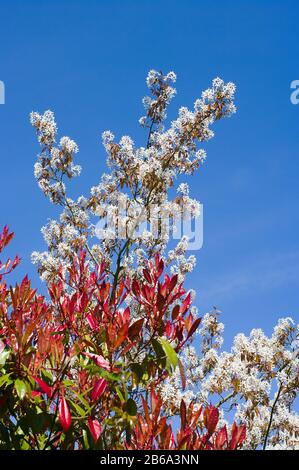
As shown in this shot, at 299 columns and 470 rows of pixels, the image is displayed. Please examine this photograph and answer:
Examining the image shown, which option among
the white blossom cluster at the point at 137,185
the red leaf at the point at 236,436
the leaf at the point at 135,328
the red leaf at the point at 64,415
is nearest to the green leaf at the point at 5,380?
the red leaf at the point at 64,415

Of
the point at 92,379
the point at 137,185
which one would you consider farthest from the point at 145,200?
the point at 92,379

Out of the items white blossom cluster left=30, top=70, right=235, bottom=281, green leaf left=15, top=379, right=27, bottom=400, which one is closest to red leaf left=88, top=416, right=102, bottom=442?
green leaf left=15, top=379, right=27, bottom=400

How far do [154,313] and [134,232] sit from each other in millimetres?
5735

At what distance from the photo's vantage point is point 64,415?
2896 mm

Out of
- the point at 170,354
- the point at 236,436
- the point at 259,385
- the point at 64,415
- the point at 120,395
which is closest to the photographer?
the point at 64,415

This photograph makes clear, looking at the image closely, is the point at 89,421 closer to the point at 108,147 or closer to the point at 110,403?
the point at 110,403

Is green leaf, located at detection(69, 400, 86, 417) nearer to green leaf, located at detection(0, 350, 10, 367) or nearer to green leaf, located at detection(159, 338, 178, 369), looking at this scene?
green leaf, located at detection(0, 350, 10, 367)

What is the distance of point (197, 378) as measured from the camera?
8828 millimetres

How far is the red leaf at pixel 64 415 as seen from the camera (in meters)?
2.87

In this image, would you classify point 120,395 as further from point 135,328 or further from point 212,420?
point 212,420

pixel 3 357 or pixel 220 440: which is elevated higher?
pixel 3 357

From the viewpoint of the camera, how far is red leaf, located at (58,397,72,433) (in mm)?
2867

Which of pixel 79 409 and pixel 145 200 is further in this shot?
pixel 145 200

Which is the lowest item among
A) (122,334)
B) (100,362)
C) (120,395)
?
(120,395)
